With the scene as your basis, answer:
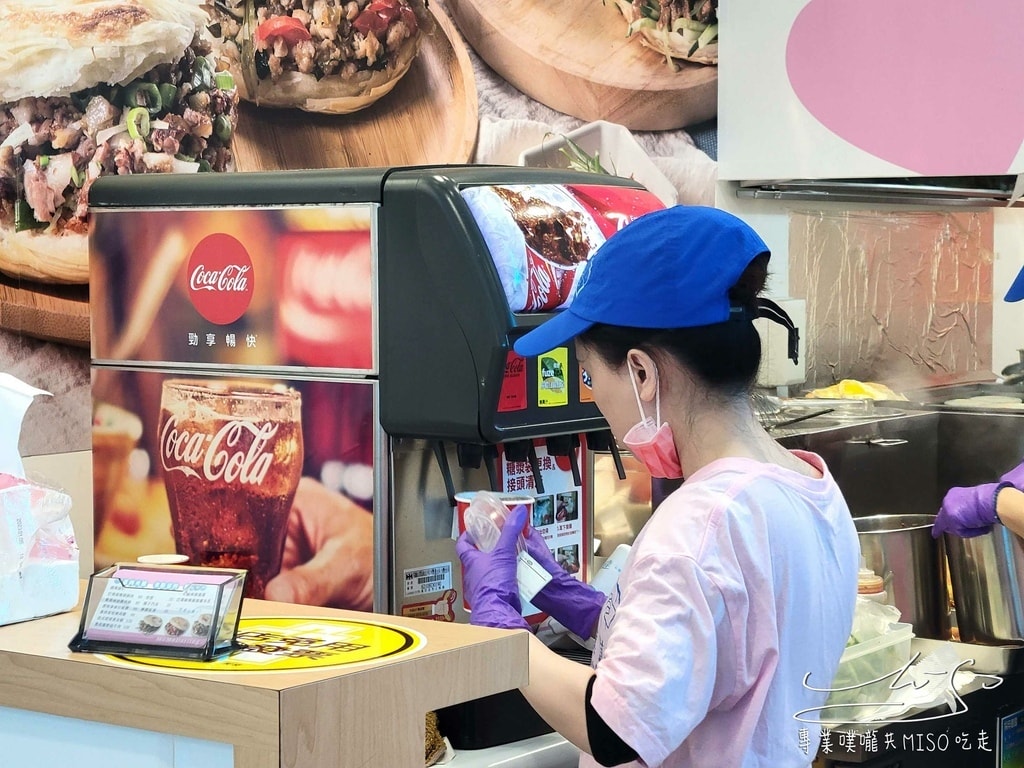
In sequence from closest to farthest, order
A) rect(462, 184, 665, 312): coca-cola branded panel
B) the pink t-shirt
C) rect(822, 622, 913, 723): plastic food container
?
the pink t-shirt < rect(462, 184, 665, 312): coca-cola branded panel < rect(822, 622, 913, 723): plastic food container

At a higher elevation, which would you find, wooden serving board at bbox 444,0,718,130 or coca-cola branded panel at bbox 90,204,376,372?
wooden serving board at bbox 444,0,718,130

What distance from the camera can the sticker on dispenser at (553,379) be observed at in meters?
2.01

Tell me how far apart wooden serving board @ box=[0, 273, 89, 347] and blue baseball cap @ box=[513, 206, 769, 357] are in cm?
125

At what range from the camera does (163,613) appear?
1342mm

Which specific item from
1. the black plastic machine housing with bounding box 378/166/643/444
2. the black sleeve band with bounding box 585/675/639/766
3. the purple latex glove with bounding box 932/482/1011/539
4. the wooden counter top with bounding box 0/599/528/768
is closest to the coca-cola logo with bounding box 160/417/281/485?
the black plastic machine housing with bounding box 378/166/643/444

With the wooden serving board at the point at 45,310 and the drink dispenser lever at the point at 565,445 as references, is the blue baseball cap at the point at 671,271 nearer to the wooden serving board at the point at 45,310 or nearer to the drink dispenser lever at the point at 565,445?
the drink dispenser lever at the point at 565,445

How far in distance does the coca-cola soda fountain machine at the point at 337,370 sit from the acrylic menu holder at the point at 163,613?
590mm

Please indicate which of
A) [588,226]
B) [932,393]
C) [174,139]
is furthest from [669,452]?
[932,393]

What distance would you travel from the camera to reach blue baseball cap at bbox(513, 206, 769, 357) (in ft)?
5.26

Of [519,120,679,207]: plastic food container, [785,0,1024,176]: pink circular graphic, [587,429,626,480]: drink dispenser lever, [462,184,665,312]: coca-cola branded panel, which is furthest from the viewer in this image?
[519,120,679,207]: plastic food container

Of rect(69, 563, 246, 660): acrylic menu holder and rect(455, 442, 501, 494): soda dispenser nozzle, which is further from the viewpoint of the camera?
rect(455, 442, 501, 494): soda dispenser nozzle

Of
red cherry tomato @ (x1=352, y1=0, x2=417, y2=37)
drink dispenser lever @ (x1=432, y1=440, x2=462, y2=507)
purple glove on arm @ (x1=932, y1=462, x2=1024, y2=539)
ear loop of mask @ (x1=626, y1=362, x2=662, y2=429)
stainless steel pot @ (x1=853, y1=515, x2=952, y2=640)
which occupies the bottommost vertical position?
stainless steel pot @ (x1=853, y1=515, x2=952, y2=640)

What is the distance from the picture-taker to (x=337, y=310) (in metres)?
1.98

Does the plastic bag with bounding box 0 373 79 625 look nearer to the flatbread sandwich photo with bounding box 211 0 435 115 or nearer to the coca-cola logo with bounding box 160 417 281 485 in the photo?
the coca-cola logo with bounding box 160 417 281 485
